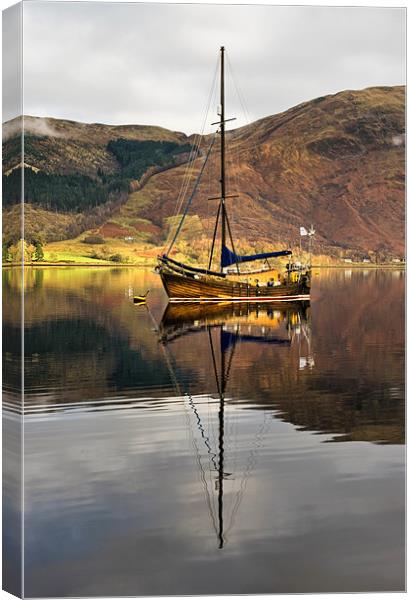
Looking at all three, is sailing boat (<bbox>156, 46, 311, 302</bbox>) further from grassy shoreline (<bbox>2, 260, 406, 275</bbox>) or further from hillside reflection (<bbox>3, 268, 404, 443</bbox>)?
grassy shoreline (<bbox>2, 260, 406, 275</bbox>)

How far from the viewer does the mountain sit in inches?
1772

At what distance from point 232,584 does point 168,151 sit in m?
55.9

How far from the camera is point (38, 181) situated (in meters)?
64.4

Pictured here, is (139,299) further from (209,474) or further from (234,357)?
(209,474)

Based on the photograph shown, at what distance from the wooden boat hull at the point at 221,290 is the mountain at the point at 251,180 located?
7.83 metres

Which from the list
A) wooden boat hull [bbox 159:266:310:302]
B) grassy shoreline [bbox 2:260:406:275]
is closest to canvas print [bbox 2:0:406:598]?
wooden boat hull [bbox 159:266:310:302]

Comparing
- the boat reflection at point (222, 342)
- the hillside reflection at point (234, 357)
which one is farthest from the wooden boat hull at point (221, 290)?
the hillside reflection at point (234, 357)

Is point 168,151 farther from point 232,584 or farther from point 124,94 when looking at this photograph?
point 232,584

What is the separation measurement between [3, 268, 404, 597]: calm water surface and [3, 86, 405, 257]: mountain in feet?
77.2

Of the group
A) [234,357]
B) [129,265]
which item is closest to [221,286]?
[234,357]

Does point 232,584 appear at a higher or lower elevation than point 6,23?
lower

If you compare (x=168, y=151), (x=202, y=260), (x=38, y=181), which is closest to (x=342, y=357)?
(x=202, y=260)

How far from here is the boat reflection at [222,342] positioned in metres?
6.52

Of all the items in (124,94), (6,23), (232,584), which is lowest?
(232,584)
